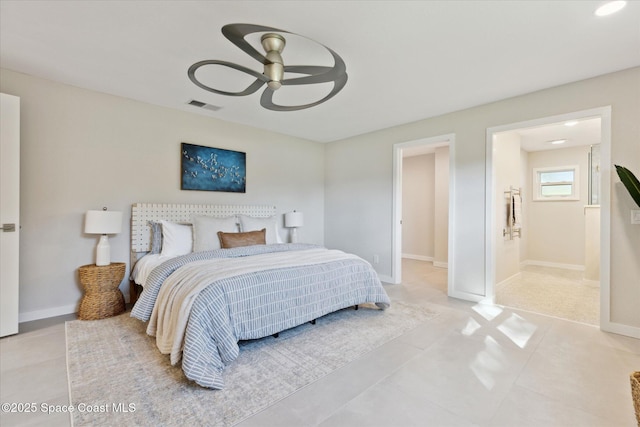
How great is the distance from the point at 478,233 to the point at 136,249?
14.2 ft

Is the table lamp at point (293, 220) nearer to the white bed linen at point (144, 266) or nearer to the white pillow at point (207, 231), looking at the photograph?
the white pillow at point (207, 231)

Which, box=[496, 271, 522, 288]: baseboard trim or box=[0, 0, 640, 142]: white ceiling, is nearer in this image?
box=[0, 0, 640, 142]: white ceiling

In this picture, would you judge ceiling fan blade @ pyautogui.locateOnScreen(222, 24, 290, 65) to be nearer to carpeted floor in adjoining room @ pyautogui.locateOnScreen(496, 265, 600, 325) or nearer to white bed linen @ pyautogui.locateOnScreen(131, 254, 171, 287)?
white bed linen @ pyautogui.locateOnScreen(131, 254, 171, 287)

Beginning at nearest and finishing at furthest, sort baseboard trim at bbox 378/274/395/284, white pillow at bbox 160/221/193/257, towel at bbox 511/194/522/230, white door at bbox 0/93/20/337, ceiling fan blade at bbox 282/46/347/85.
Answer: ceiling fan blade at bbox 282/46/347/85 < white door at bbox 0/93/20/337 < white pillow at bbox 160/221/193/257 < baseboard trim at bbox 378/274/395/284 < towel at bbox 511/194/522/230

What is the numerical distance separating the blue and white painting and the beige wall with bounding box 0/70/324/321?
0.38 ft

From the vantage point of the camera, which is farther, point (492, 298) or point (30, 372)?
point (492, 298)

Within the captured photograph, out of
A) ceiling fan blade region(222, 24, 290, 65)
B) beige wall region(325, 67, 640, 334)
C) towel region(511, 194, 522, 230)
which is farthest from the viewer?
towel region(511, 194, 522, 230)

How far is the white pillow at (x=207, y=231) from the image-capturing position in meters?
3.57

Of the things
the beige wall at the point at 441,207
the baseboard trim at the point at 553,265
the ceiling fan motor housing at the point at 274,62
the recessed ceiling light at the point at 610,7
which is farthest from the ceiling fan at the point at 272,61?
the baseboard trim at the point at 553,265

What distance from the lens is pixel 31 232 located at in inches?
119

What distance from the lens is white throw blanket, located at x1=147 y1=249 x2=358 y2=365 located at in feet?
6.78

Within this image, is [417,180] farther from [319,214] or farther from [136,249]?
[136,249]

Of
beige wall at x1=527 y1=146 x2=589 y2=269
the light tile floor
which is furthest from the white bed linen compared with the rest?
beige wall at x1=527 y1=146 x2=589 y2=269

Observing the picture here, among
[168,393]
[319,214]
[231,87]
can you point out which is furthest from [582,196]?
[168,393]
